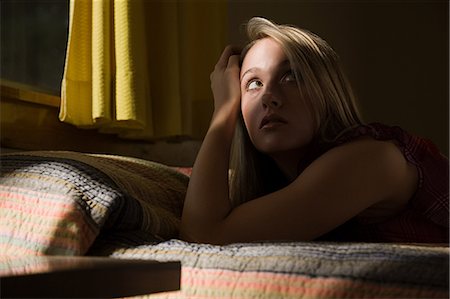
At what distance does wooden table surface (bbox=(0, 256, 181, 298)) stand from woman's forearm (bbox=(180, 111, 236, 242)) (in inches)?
21.4

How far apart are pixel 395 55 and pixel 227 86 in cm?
170

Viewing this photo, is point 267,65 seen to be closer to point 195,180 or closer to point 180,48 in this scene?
point 195,180

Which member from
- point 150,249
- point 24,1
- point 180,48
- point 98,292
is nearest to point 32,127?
point 24,1

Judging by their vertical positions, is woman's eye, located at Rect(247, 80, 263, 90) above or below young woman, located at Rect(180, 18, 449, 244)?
above

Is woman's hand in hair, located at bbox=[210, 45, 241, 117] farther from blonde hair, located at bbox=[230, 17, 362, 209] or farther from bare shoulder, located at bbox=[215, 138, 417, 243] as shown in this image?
bare shoulder, located at bbox=[215, 138, 417, 243]

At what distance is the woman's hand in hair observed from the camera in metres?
1.38

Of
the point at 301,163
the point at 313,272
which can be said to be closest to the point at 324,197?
the point at 301,163

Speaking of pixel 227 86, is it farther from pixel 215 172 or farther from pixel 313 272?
pixel 313 272

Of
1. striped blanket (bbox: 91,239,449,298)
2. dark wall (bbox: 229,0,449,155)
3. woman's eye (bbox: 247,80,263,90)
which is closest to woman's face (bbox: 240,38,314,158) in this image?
woman's eye (bbox: 247,80,263,90)

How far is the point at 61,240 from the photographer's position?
3.01 ft

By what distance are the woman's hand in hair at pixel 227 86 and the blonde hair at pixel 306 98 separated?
44 mm

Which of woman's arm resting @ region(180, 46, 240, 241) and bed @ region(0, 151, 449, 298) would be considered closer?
bed @ region(0, 151, 449, 298)

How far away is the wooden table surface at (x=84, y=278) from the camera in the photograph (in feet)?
1.59

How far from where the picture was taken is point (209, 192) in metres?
1.20
